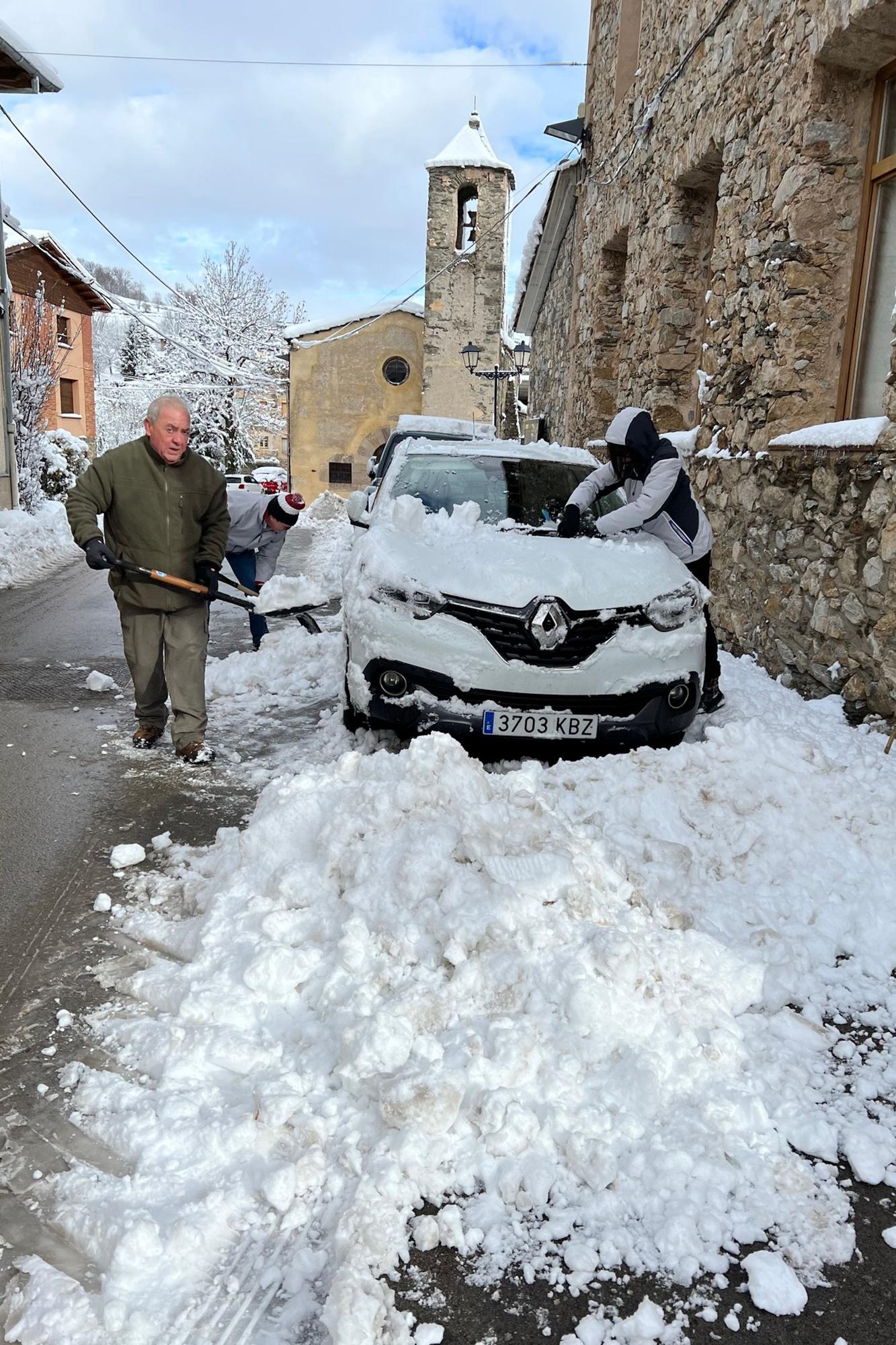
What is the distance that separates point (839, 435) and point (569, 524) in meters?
1.64

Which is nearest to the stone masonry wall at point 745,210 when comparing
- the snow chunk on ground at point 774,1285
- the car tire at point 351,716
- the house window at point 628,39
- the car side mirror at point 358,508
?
the house window at point 628,39

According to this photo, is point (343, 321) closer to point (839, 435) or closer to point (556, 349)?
point (556, 349)

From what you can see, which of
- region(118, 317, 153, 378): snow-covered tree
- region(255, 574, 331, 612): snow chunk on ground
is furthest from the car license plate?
region(118, 317, 153, 378): snow-covered tree

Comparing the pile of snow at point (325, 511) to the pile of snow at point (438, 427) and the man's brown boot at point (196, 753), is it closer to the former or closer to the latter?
the pile of snow at point (438, 427)

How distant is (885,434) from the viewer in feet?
15.3

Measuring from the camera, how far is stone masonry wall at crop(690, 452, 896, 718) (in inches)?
188

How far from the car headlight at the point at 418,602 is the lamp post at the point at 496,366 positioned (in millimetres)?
14178

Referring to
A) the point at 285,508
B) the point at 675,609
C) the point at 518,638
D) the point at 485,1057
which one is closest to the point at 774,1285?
the point at 485,1057

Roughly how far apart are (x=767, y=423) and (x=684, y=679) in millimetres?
2687

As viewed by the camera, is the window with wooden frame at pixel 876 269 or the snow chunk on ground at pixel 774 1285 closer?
the snow chunk on ground at pixel 774 1285

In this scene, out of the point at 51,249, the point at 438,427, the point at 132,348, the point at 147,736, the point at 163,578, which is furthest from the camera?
the point at 132,348

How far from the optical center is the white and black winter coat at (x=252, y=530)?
7.37 meters

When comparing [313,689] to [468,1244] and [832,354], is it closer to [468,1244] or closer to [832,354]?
[832,354]

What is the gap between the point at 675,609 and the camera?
4379 mm
